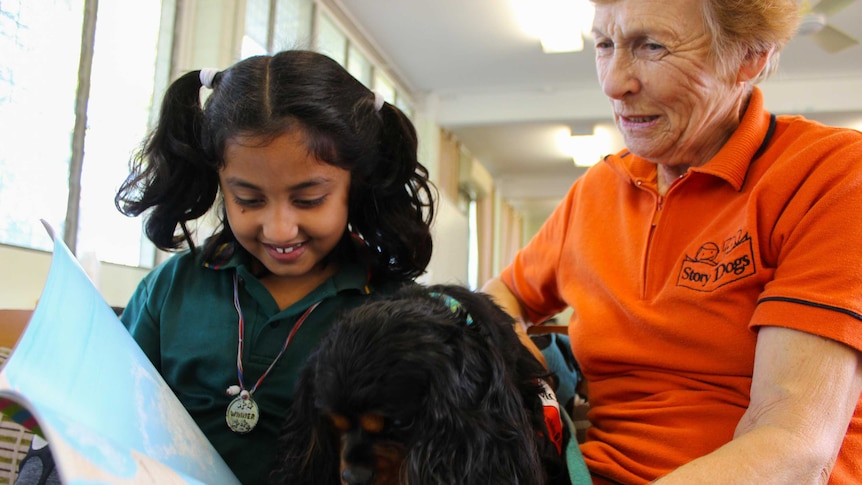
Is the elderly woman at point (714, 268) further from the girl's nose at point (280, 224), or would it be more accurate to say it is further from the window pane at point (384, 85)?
the window pane at point (384, 85)

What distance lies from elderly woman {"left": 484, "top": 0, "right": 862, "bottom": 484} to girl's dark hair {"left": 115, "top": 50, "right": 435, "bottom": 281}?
15.6 inches

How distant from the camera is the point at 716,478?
103 cm

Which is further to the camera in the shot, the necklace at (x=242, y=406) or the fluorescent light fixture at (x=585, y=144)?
the fluorescent light fixture at (x=585, y=144)

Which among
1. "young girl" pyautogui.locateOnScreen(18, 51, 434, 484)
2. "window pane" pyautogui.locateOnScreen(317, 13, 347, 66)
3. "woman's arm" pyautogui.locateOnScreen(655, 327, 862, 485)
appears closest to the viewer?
"woman's arm" pyautogui.locateOnScreen(655, 327, 862, 485)

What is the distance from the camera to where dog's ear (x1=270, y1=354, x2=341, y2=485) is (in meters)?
1.20

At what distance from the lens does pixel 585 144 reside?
9070 mm

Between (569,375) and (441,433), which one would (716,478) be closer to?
(441,433)

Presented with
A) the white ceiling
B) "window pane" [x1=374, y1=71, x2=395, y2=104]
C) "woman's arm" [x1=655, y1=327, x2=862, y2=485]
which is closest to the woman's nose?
"woman's arm" [x1=655, y1=327, x2=862, y2=485]

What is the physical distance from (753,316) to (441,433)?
55 cm

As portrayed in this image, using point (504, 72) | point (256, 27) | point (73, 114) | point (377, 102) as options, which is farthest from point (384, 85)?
point (377, 102)

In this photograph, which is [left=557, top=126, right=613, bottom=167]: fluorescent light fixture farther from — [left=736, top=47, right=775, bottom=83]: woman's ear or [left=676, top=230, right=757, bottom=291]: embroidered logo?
[left=676, top=230, right=757, bottom=291]: embroidered logo

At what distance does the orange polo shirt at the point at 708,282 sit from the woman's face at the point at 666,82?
0.07 m

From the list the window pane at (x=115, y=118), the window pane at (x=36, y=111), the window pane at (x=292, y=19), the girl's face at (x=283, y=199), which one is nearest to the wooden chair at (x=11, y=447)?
the girl's face at (x=283, y=199)

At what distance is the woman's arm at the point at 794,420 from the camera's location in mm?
1040
